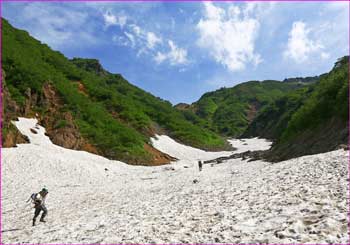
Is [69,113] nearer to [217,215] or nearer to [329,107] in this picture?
[329,107]

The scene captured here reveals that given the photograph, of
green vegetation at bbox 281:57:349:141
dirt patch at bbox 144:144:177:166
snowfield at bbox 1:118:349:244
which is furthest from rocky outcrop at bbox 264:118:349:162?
dirt patch at bbox 144:144:177:166


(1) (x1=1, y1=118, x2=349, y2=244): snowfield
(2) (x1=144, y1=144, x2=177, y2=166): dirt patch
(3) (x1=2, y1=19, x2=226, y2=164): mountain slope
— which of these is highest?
(3) (x1=2, y1=19, x2=226, y2=164): mountain slope

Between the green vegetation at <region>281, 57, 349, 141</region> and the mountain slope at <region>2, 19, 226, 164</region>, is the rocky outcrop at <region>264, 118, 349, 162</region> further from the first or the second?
the mountain slope at <region>2, 19, 226, 164</region>

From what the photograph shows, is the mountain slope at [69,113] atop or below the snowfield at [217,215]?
atop

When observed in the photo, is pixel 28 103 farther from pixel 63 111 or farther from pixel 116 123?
pixel 116 123

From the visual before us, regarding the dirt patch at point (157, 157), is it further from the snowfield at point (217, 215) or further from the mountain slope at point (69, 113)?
the snowfield at point (217, 215)

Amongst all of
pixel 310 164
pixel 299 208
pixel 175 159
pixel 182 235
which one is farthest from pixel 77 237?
pixel 175 159

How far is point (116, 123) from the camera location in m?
74.9

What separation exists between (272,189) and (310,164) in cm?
594

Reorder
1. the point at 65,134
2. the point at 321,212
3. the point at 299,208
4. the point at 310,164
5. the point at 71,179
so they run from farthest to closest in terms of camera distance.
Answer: the point at 65,134 → the point at 71,179 → the point at 310,164 → the point at 299,208 → the point at 321,212

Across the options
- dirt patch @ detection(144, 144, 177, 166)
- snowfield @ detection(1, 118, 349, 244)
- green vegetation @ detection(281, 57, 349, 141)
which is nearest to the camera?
snowfield @ detection(1, 118, 349, 244)

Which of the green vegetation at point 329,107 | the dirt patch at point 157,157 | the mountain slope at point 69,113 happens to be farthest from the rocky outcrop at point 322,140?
the mountain slope at point 69,113

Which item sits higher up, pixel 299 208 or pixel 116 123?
pixel 116 123

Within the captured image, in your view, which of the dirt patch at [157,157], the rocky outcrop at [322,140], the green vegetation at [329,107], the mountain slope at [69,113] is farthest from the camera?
the dirt patch at [157,157]
